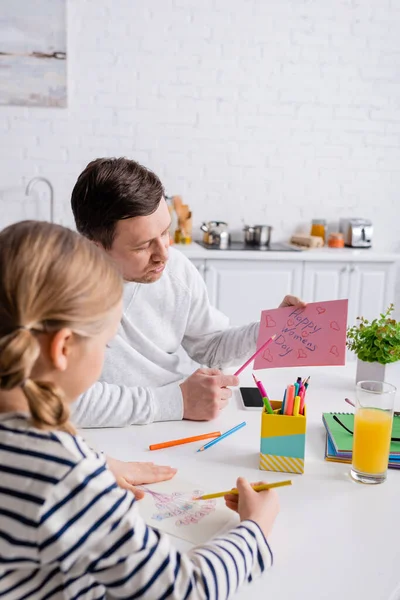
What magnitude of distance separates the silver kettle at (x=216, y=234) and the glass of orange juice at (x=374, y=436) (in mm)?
2516

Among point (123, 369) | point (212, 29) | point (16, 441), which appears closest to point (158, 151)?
point (212, 29)

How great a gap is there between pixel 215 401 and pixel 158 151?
2683mm

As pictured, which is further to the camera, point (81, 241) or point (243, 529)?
point (243, 529)

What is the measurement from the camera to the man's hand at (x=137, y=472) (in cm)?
117

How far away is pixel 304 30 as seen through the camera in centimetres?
392

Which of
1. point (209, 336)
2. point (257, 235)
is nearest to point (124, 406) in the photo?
point (209, 336)

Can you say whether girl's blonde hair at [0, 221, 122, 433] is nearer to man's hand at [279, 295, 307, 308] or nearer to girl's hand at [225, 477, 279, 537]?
girl's hand at [225, 477, 279, 537]

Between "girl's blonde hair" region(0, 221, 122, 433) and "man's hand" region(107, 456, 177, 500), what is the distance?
362mm

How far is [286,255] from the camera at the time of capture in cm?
361

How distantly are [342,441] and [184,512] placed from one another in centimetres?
40

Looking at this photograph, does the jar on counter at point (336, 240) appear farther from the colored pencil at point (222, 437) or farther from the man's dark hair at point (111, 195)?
the colored pencil at point (222, 437)

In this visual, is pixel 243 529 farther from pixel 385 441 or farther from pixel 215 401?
pixel 215 401

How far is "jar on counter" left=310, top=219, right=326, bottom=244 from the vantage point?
4.06m

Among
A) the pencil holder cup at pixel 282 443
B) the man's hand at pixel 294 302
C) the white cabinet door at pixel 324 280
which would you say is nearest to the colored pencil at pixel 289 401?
the pencil holder cup at pixel 282 443
